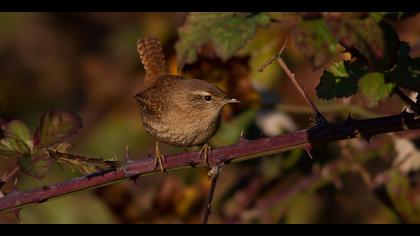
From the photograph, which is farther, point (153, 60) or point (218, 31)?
point (153, 60)

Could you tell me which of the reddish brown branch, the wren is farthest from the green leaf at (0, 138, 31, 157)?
the wren

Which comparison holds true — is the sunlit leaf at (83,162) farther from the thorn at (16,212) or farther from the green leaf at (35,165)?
the thorn at (16,212)

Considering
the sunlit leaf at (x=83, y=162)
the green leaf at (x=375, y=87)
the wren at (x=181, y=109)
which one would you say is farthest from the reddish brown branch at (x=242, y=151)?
the wren at (x=181, y=109)

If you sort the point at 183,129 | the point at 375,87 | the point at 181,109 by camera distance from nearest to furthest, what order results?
1. the point at 375,87
2. the point at 183,129
3. the point at 181,109

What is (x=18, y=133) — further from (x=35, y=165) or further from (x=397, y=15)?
(x=397, y=15)

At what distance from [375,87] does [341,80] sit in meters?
0.14

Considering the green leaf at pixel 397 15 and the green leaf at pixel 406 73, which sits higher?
the green leaf at pixel 397 15

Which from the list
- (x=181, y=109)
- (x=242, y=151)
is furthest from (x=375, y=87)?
(x=181, y=109)

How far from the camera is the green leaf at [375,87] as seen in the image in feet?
8.18

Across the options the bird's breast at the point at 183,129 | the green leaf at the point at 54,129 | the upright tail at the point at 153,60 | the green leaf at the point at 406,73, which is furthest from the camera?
the upright tail at the point at 153,60

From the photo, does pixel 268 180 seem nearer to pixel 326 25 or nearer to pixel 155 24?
pixel 326 25

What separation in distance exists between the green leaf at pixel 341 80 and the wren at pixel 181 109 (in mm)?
1073

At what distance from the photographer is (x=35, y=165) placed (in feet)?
8.48

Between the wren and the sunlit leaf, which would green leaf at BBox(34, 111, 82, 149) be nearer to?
the sunlit leaf
